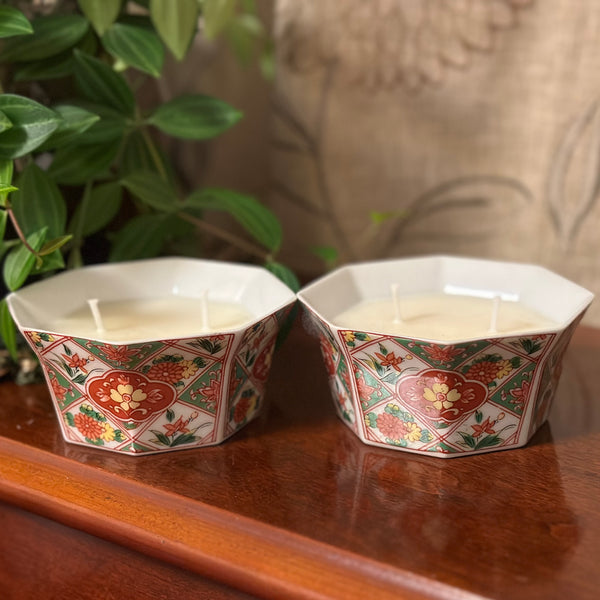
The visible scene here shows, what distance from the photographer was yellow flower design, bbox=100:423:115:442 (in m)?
0.42

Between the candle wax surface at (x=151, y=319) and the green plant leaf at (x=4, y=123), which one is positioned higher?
the green plant leaf at (x=4, y=123)

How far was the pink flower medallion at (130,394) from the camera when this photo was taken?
397mm

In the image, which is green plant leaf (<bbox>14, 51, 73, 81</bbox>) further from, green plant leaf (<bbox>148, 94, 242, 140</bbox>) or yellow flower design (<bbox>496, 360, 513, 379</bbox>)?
yellow flower design (<bbox>496, 360, 513, 379</bbox>)

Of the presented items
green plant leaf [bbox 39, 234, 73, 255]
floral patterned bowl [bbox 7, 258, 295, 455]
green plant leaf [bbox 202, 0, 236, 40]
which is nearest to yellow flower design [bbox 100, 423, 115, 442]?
floral patterned bowl [bbox 7, 258, 295, 455]

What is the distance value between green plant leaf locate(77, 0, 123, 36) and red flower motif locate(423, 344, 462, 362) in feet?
1.00

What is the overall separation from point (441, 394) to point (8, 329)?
0.27 metres

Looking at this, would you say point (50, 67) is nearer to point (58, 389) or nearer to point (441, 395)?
point (58, 389)

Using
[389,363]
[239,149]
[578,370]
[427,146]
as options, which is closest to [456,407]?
[389,363]

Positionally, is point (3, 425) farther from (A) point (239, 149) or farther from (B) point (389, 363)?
(A) point (239, 149)

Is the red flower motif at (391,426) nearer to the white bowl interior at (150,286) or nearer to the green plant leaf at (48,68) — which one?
the white bowl interior at (150,286)

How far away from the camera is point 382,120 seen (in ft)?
2.07

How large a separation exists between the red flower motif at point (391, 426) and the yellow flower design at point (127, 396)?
0.43ft

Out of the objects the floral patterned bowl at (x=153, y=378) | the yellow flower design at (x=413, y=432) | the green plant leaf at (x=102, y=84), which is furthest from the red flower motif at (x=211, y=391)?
the green plant leaf at (x=102, y=84)

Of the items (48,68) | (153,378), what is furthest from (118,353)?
(48,68)
